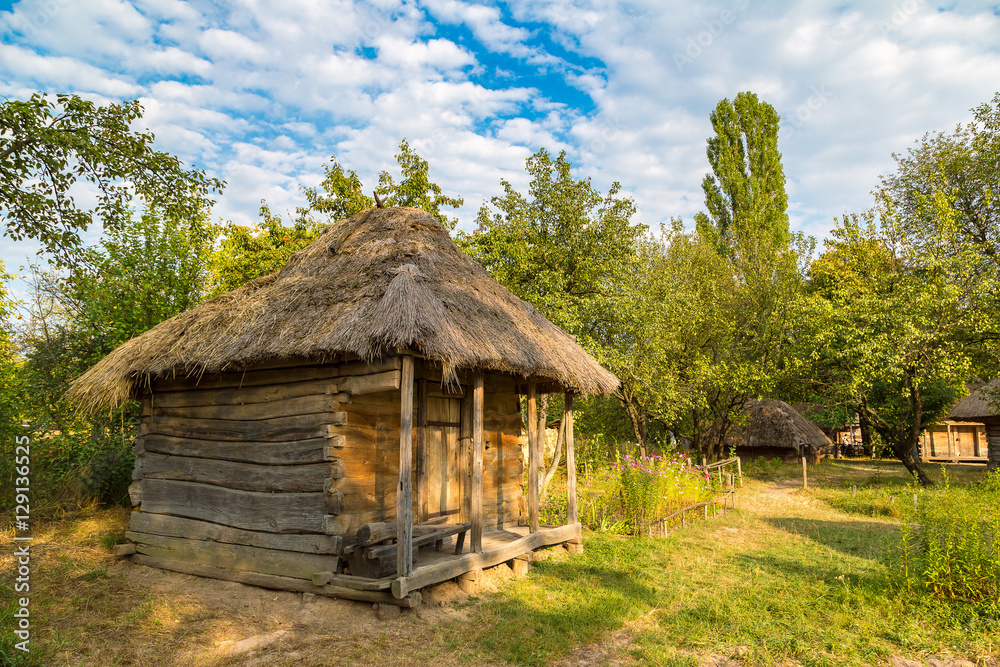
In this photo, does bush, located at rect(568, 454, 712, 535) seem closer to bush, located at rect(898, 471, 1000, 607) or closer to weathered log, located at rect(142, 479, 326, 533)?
bush, located at rect(898, 471, 1000, 607)

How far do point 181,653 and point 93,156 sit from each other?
18.6 feet

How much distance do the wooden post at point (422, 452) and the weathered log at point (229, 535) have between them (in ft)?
4.49

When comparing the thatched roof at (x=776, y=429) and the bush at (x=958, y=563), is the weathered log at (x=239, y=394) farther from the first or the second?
the thatched roof at (x=776, y=429)

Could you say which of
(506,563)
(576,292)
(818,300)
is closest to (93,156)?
(506,563)

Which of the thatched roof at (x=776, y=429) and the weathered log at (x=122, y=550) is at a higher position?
the thatched roof at (x=776, y=429)

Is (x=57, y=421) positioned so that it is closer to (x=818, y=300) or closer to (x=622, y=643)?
(x=622, y=643)

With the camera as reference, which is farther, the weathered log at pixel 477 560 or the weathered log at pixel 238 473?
the weathered log at pixel 238 473

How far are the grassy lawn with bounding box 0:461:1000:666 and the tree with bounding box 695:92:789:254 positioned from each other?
19.1 m

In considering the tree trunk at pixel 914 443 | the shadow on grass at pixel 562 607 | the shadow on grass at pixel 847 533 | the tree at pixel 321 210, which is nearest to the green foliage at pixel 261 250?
the tree at pixel 321 210

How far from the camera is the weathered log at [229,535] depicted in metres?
6.16

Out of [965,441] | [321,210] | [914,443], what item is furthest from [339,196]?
[965,441]

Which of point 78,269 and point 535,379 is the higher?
point 78,269

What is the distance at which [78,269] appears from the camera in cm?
720

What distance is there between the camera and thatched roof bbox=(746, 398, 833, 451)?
885 inches
